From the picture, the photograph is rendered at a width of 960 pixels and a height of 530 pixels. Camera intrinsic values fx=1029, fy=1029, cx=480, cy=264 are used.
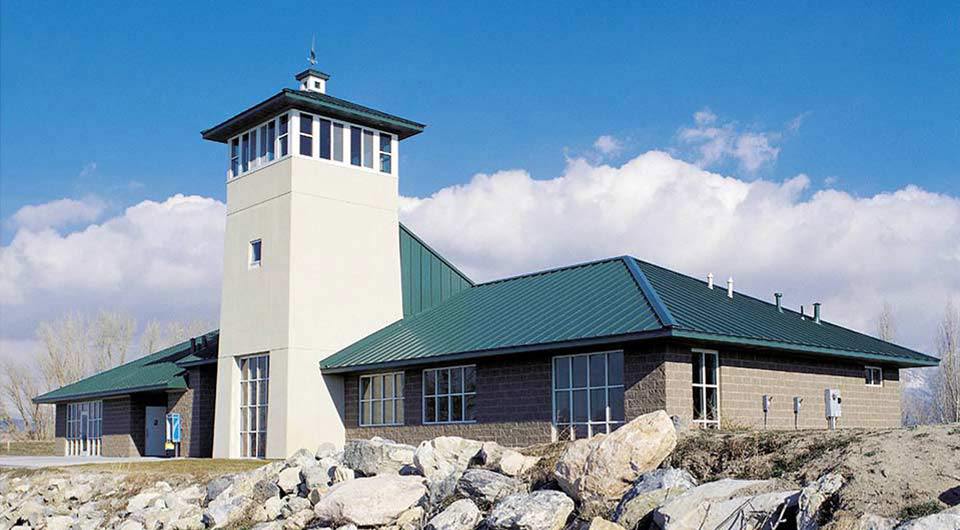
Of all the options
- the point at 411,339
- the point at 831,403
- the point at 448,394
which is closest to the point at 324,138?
the point at 411,339

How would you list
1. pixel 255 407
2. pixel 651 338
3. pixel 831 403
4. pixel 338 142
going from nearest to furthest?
pixel 651 338 < pixel 831 403 < pixel 255 407 < pixel 338 142

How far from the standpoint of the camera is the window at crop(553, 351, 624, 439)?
2027cm

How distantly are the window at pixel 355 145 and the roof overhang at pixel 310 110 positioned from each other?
266mm

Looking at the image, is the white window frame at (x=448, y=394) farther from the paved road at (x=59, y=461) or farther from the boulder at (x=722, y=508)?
the boulder at (x=722, y=508)

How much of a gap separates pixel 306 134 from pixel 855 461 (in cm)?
1968

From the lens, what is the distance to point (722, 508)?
1055cm

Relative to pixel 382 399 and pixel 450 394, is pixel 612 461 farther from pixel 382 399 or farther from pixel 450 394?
pixel 382 399

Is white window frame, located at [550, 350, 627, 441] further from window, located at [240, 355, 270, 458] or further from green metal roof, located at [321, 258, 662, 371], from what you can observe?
window, located at [240, 355, 270, 458]

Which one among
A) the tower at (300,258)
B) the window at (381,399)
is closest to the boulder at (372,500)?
the window at (381,399)

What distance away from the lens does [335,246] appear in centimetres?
2781

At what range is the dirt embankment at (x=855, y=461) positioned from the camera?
32.8ft

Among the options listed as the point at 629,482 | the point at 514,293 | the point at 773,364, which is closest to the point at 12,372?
the point at 514,293

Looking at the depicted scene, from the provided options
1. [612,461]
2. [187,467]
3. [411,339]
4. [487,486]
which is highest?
[411,339]

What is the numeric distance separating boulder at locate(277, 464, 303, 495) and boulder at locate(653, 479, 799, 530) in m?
8.32
